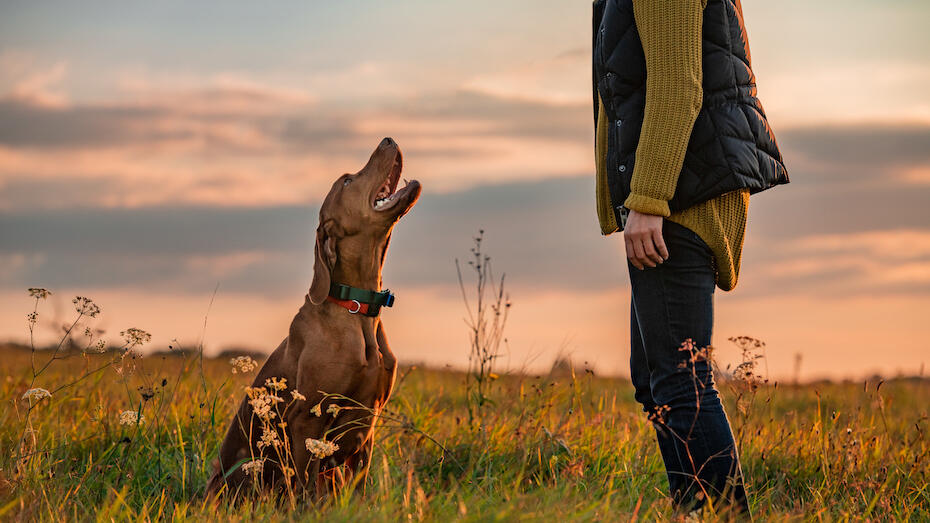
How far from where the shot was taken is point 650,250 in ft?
11.0

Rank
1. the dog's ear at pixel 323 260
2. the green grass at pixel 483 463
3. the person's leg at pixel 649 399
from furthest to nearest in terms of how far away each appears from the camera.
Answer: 1. the dog's ear at pixel 323 260
2. the person's leg at pixel 649 399
3. the green grass at pixel 483 463

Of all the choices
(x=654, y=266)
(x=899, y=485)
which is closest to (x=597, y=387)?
(x=899, y=485)

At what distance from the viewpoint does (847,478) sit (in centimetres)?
473

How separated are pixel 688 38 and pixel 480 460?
2.33 m

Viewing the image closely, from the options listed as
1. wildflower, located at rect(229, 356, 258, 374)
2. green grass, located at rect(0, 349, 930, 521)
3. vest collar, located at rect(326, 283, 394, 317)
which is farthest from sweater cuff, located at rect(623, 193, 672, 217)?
wildflower, located at rect(229, 356, 258, 374)

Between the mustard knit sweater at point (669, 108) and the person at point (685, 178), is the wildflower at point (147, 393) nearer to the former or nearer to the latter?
the person at point (685, 178)

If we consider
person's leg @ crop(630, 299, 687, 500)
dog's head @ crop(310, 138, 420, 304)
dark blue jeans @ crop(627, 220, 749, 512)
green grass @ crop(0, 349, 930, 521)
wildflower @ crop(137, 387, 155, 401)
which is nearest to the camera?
dark blue jeans @ crop(627, 220, 749, 512)

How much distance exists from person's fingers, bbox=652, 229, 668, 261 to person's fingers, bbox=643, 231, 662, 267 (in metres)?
0.01

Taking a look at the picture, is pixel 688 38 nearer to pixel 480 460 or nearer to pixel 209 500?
pixel 480 460

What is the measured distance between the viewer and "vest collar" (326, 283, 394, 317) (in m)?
4.36

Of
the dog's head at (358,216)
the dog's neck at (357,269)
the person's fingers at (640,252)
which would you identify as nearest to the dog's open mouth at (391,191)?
the dog's head at (358,216)

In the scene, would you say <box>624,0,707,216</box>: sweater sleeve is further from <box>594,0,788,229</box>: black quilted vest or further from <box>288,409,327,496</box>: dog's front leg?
<box>288,409,327,496</box>: dog's front leg

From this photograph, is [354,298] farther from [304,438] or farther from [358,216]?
[304,438]

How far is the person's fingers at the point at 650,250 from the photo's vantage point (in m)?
3.33
